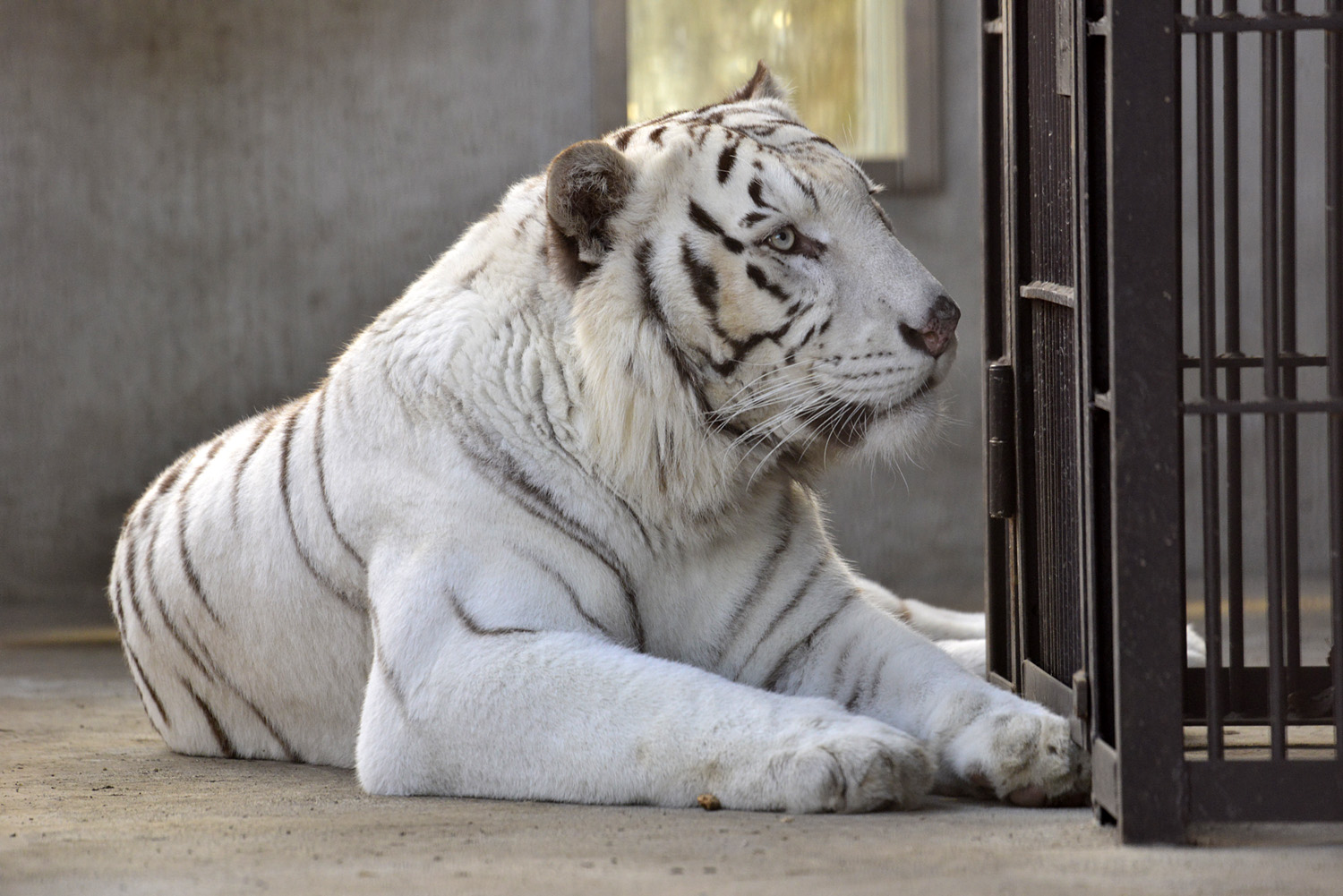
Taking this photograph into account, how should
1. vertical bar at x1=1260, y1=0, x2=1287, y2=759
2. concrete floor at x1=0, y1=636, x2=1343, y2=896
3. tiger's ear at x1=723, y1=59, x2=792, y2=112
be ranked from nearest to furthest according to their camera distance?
1. concrete floor at x1=0, y1=636, x2=1343, y2=896
2. vertical bar at x1=1260, y1=0, x2=1287, y2=759
3. tiger's ear at x1=723, y1=59, x2=792, y2=112

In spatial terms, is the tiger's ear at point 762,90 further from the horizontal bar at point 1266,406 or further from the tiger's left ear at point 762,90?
the horizontal bar at point 1266,406

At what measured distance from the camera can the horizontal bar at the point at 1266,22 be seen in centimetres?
179

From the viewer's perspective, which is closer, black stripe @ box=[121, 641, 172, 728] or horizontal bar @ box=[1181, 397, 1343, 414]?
horizontal bar @ box=[1181, 397, 1343, 414]

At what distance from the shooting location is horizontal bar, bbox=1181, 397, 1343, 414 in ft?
6.03

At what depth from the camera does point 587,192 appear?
7.93ft

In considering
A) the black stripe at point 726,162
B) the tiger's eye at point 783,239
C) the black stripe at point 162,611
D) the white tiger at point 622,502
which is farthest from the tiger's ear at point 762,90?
the black stripe at point 162,611

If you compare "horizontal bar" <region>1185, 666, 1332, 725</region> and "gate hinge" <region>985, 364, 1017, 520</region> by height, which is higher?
"gate hinge" <region>985, 364, 1017, 520</region>

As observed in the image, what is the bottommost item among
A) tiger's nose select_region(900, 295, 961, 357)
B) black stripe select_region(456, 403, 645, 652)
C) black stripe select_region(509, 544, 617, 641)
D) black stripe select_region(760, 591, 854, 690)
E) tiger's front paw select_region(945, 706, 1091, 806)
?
tiger's front paw select_region(945, 706, 1091, 806)

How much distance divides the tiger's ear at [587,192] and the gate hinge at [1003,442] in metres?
0.67

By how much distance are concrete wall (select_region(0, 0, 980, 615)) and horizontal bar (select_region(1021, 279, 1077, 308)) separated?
9.88 feet

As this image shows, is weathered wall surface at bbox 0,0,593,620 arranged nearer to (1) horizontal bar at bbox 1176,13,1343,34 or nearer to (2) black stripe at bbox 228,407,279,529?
(2) black stripe at bbox 228,407,279,529

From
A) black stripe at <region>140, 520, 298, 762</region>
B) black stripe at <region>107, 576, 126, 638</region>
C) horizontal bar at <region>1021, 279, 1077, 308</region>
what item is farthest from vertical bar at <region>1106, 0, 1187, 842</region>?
black stripe at <region>107, 576, 126, 638</region>

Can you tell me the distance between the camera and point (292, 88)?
555cm

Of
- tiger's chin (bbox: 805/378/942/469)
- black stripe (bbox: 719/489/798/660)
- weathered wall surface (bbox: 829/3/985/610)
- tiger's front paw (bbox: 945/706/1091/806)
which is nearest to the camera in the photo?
tiger's front paw (bbox: 945/706/1091/806)
